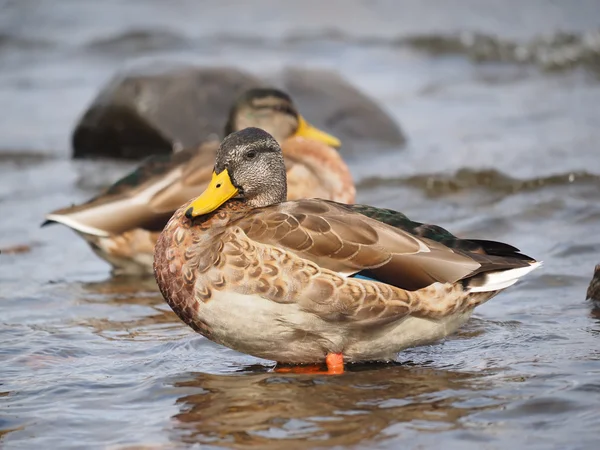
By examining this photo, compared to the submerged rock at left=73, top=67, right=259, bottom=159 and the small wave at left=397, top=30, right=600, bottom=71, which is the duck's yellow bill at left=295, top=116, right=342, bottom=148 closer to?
the submerged rock at left=73, top=67, right=259, bottom=159

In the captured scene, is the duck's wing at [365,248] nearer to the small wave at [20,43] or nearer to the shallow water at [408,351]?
the shallow water at [408,351]

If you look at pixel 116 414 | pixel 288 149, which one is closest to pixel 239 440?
pixel 116 414

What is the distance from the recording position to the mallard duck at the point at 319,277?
476 cm

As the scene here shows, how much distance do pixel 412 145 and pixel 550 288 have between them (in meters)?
5.23

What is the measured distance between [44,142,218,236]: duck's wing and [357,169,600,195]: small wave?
2.65m

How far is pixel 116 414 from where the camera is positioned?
459 centimetres

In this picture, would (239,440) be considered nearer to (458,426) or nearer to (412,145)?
(458,426)

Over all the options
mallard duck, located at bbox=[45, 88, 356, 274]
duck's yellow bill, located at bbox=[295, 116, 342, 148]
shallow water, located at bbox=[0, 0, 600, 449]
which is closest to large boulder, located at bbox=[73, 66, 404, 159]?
shallow water, located at bbox=[0, 0, 600, 449]

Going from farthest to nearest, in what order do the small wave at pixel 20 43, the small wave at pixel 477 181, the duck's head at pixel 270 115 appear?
the small wave at pixel 20 43, the small wave at pixel 477 181, the duck's head at pixel 270 115

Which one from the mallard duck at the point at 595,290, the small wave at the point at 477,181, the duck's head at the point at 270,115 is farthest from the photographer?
the small wave at the point at 477,181

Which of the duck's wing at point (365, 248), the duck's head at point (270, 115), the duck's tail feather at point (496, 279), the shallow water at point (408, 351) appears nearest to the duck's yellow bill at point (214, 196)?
the duck's wing at point (365, 248)

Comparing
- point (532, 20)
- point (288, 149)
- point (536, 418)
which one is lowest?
point (536, 418)

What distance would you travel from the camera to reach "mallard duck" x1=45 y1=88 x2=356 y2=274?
24.0 feet

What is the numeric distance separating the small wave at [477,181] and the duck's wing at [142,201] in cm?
265
